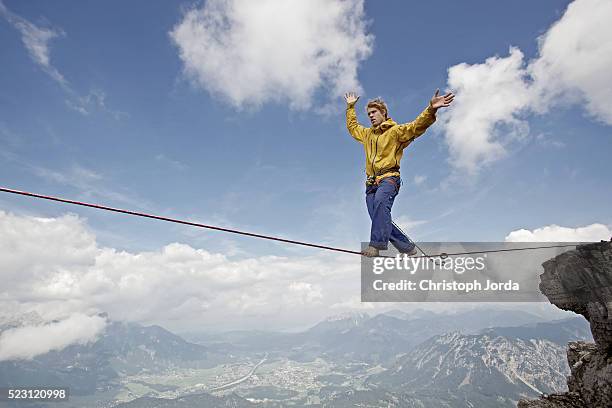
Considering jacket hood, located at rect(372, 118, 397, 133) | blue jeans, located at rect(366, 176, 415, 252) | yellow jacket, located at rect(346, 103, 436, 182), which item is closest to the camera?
yellow jacket, located at rect(346, 103, 436, 182)

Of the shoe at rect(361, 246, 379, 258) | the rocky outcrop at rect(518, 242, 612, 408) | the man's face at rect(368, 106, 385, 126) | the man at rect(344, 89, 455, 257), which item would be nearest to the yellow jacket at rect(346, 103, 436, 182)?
the man at rect(344, 89, 455, 257)

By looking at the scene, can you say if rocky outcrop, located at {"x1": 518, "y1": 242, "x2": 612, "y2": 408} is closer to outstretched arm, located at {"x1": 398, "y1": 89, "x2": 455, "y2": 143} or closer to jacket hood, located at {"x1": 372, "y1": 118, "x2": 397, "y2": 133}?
outstretched arm, located at {"x1": 398, "y1": 89, "x2": 455, "y2": 143}

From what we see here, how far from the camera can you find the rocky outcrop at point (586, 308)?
9367 mm

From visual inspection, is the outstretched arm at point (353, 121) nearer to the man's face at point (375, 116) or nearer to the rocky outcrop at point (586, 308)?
the man's face at point (375, 116)

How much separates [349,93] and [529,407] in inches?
407

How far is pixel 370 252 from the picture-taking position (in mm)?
7703

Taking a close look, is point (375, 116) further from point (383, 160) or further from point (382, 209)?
point (382, 209)

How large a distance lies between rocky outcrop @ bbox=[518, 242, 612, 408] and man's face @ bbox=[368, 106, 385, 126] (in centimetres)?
850

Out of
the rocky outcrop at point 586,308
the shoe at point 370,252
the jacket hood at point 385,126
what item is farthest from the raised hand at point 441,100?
the rocky outcrop at point 586,308

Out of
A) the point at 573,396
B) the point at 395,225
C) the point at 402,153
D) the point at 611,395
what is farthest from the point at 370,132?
the point at 573,396

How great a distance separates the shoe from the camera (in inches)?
302

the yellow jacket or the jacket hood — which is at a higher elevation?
the jacket hood

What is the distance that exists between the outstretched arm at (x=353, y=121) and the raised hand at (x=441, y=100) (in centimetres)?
220

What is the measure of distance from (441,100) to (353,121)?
2.80m
